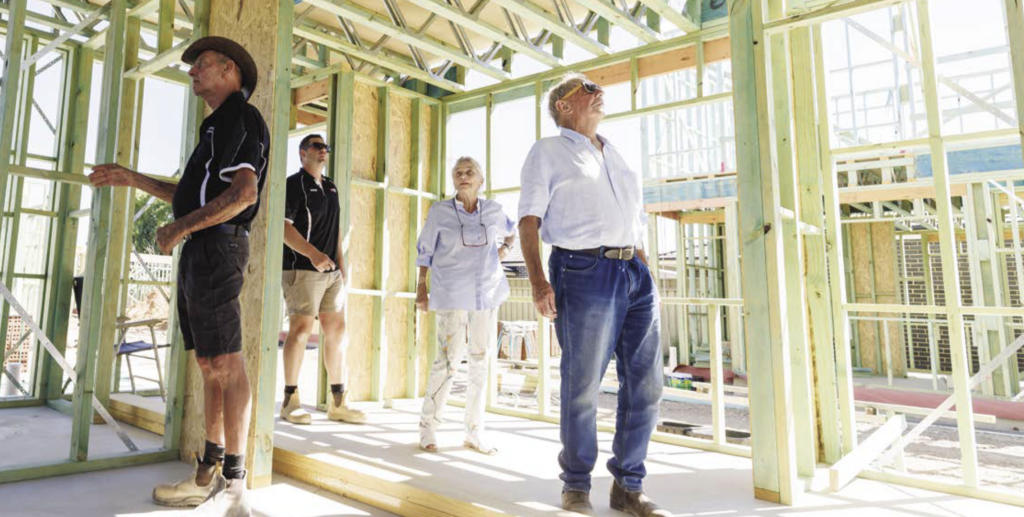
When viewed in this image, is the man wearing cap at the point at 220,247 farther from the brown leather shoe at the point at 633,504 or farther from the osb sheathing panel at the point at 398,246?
the osb sheathing panel at the point at 398,246

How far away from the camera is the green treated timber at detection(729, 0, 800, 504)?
245cm

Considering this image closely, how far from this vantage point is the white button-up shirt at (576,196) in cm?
221

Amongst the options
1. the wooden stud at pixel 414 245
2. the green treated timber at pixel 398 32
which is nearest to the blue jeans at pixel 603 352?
the green treated timber at pixel 398 32

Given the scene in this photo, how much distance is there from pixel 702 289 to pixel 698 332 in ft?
6.28

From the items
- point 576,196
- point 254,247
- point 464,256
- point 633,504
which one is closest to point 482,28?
point 464,256

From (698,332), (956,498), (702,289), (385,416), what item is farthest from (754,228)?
(698,332)

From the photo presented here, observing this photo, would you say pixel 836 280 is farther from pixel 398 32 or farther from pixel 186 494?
pixel 398 32

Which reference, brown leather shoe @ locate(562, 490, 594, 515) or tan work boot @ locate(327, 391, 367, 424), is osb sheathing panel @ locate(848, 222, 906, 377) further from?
brown leather shoe @ locate(562, 490, 594, 515)

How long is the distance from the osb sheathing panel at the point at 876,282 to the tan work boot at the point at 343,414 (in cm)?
1067

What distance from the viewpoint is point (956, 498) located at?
257cm

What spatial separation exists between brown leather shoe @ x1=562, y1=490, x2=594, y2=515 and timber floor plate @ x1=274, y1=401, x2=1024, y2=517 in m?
0.04

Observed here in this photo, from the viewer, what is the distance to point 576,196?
2.24m

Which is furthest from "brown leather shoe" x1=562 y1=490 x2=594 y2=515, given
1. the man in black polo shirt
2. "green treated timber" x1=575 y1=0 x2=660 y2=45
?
"green treated timber" x1=575 y1=0 x2=660 y2=45

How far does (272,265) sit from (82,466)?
4.42ft
